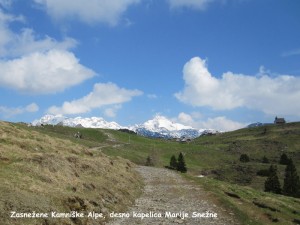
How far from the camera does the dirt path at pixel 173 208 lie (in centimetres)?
2444

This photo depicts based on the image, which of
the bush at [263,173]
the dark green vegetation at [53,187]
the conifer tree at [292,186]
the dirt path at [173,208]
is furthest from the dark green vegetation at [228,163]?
the dark green vegetation at [53,187]

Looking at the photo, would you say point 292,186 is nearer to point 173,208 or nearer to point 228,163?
point 173,208

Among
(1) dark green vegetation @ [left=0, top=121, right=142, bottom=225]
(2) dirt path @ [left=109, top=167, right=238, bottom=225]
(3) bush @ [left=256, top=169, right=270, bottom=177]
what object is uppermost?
(3) bush @ [left=256, top=169, right=270, bottom=177]

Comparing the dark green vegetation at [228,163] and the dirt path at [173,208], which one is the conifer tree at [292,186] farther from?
the dirt path at [173,208]

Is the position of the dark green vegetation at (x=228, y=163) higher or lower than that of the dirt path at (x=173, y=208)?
higher

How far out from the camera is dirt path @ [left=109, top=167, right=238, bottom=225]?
962 inches

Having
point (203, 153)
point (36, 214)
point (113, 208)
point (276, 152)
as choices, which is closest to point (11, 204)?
point (36, 214)

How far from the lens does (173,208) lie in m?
29.3

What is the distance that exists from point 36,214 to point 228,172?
103086 mm

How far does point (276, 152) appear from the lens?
18188 centimetres

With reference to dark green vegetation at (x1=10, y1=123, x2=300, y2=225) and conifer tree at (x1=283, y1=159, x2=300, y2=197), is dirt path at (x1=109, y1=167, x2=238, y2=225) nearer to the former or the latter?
dark green vegetation at (x1=10, y1=123, x2=300, y2=225)

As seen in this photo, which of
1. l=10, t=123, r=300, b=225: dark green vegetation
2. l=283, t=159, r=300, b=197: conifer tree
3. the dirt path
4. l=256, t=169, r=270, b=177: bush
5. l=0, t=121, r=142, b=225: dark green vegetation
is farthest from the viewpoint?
l=256, t=169, r=270, b=177: bush

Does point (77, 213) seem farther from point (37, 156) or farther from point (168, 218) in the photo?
point (37, 156)

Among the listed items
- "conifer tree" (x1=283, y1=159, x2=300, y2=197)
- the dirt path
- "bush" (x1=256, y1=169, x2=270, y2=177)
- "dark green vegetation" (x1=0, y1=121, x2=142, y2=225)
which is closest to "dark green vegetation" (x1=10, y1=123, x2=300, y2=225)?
"bush" (x1=256, y1=169, x2=270, y2=177)
